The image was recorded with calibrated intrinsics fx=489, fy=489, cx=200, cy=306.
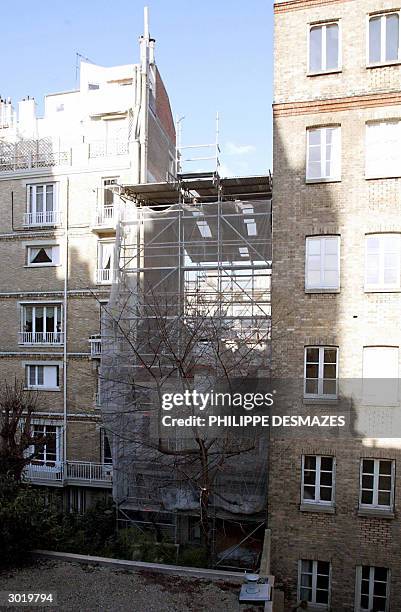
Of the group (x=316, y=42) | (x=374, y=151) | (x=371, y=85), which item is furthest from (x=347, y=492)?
(x=316, y=42)

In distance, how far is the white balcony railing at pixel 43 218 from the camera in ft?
67.7

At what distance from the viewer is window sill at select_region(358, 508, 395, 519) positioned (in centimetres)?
1223

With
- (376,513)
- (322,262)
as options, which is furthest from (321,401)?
(322,262)

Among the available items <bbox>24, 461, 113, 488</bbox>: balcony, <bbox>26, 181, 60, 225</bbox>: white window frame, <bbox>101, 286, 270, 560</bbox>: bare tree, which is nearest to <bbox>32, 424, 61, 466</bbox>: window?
<bbox>24, 461, 113, 488</bbox>: balcony

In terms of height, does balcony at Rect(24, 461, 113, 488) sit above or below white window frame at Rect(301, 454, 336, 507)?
below

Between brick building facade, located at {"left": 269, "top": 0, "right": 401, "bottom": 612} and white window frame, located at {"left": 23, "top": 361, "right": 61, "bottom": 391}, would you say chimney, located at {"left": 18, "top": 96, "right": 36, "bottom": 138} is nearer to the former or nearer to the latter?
white window frame, located at {"left": 23, "top": 361, "right": 61, "bottom": 391}

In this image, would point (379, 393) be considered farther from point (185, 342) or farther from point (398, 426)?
point (185, 342)

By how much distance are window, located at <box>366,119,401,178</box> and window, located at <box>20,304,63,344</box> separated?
13.5 metres

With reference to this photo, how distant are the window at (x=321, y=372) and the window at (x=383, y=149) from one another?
4.75 meters

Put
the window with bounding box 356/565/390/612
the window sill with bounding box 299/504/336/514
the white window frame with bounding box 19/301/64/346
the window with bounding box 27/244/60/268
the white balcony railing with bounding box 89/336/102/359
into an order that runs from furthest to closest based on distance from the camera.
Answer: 1. the window with bounding box 27/244/60/268
2. the white window frame with bounding box 19/301/64/346
3. the white balcony railing with bounding box 89/336/102/359
4. the window sill with bounding box 299/504/336/514
5. the window with bounding box 356/565/390/612

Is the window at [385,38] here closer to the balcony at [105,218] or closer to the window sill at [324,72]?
the window sill at [324,72]

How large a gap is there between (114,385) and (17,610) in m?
6.88

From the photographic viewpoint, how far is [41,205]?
2100cm

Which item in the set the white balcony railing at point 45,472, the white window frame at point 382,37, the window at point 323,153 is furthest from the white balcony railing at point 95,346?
the white window frame at point 382,37
